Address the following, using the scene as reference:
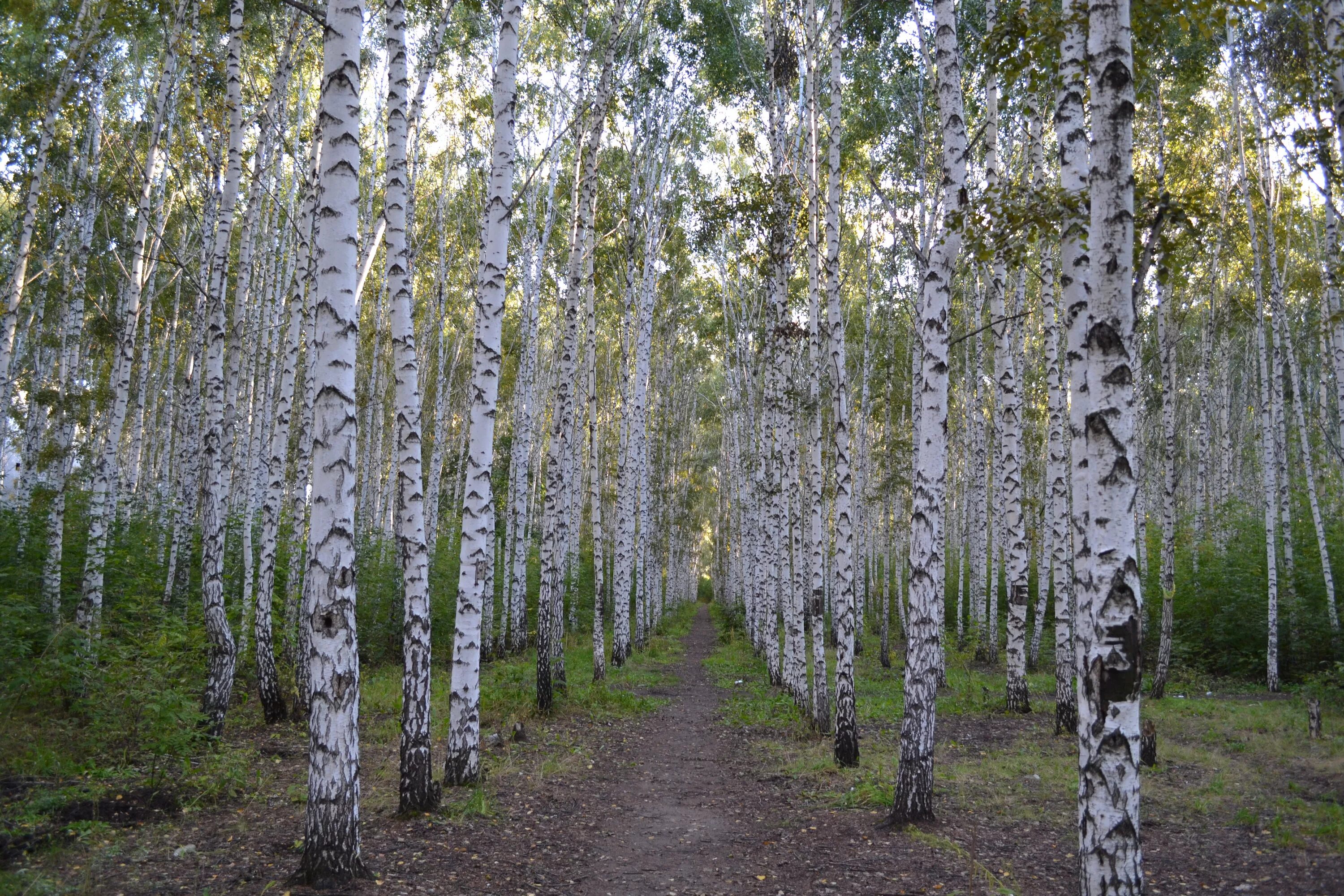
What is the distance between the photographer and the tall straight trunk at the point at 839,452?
27.9 ft

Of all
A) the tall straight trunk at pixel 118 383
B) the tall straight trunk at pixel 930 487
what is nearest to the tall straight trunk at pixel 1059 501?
the tall straight trunk at pixel 930 487

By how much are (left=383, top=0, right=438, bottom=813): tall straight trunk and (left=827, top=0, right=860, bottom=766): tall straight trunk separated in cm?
446

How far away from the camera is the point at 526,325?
54.3 ft

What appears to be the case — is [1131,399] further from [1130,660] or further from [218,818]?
[218,818]

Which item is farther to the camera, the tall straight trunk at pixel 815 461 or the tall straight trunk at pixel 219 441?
the tall straight trunk at pixel 815 461

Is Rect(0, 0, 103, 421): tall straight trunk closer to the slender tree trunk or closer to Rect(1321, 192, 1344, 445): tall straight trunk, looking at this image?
the slender tree trunk

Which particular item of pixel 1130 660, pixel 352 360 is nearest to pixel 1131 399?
pixel 1130 660

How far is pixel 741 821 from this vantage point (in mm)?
7164

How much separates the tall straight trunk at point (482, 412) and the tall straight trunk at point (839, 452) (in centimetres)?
383

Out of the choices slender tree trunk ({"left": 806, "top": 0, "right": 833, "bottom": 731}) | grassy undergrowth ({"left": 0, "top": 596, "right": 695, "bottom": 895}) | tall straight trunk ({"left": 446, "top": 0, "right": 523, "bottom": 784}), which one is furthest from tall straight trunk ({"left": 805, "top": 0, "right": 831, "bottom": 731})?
tall straight trunk ({"left": 446, "top": 0, "right": 523, "bottom": 784})

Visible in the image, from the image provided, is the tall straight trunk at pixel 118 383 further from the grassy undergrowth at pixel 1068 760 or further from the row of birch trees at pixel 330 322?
the grassy undergrowth at pixel 1068 760

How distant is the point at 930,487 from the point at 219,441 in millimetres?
7975

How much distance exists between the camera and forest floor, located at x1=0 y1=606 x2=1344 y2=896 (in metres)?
5.21

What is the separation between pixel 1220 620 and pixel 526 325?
17.5 meters
